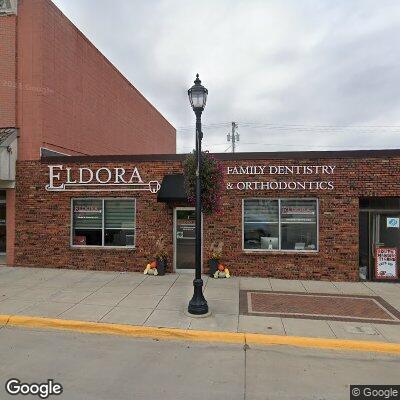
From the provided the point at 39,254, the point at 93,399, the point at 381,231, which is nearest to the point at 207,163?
the point at 93,399

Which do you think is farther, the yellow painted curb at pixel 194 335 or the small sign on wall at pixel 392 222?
the small sign on wall at pixel 392 222

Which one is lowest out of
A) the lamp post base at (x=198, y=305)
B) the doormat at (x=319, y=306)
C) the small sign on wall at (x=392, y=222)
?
the doormat at (x=319, y=306)

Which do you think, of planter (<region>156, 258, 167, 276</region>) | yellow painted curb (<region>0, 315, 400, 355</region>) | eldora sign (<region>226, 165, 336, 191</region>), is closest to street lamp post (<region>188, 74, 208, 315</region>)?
yellow painted curb (<region>0, 315, 400, 355</region>)

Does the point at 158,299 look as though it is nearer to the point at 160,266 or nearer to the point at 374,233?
the point at 160,266

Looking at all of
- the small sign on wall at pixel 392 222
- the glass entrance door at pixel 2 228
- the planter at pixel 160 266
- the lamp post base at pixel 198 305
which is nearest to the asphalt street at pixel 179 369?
the lamp post base at pixel 198 305

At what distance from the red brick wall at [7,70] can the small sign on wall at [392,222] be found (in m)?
12.6

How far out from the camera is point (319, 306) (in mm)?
8305

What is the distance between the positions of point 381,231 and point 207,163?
6.35 meters

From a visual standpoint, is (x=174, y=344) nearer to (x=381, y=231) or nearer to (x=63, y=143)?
(x=381, y=231)

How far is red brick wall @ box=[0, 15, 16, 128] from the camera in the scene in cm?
1218

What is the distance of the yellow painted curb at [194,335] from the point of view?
19.9 ft

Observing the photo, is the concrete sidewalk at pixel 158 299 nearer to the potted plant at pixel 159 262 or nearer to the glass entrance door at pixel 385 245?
the potted plant at pixel 159 262

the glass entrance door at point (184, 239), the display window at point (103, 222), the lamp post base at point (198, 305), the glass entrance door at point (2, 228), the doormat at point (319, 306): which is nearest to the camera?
the lamp post base at point (198, 305)

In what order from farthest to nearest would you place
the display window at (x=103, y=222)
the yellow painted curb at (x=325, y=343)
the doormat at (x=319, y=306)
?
the display window at (x=103, y=222) → the doormat at (x=319, y=306) → the yellow painted curb at (x=325, y=343)
